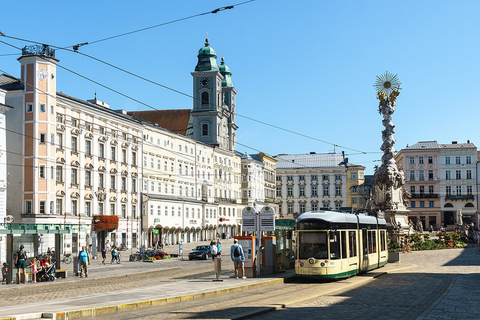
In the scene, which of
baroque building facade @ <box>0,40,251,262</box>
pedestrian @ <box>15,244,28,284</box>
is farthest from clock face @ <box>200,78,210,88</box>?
pedestrian @ <box>15,244,28,284</box>

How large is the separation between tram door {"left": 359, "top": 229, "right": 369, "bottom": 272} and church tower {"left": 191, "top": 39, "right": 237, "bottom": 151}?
7096 cm

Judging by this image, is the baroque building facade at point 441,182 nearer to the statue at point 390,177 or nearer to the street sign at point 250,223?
the statue at point 390,177

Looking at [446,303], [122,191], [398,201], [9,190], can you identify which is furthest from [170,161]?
[446,303]

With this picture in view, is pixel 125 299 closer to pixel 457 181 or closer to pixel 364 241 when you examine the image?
pixel 364 241

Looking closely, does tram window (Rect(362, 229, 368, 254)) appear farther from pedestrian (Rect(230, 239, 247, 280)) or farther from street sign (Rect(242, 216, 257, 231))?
pedestrian (Rect(230, 239, 247, 280))

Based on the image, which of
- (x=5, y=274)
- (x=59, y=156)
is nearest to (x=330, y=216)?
(x=5, y=274)

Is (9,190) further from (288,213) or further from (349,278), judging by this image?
(288,213)

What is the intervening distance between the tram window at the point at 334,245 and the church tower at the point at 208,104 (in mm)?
74780

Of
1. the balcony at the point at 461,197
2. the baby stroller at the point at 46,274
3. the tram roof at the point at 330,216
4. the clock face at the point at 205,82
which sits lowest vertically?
the baby stroller at the point at 46,274

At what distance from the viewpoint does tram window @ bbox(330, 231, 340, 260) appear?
81.8 feet

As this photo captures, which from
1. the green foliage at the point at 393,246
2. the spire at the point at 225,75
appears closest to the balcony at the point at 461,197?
Result: the spire at the point at 225,75

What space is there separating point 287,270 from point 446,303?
14022 millimetres

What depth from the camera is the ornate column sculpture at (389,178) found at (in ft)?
163

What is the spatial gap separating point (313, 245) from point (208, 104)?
7964 centimetres
